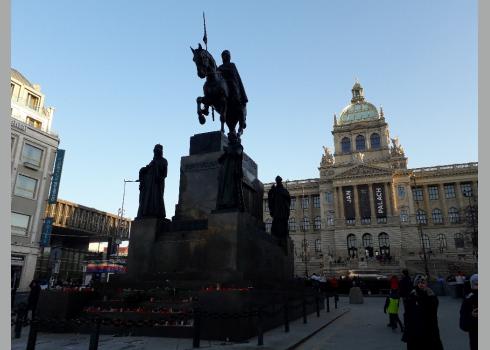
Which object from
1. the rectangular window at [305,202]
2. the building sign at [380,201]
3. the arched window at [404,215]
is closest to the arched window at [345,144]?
the building sign at [380,201]

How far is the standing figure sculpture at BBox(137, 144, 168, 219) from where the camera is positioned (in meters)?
11.7

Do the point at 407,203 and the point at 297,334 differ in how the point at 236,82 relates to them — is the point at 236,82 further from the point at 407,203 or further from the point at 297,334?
the point at 407,203

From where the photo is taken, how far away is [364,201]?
7544 centimetres

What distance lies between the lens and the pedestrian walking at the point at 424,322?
18.5ft

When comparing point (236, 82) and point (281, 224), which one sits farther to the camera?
point (281, 224)

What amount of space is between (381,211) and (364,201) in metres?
3.91

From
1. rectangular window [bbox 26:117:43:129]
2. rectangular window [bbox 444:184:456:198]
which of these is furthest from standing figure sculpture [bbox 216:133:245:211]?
rectangular window [bbox 444:184:456:198]

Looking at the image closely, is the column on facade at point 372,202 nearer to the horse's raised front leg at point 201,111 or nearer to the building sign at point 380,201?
the building sign at point 380,201

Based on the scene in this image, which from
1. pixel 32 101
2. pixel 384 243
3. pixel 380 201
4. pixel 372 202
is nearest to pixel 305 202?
pixel 372 202

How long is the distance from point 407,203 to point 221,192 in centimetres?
7089

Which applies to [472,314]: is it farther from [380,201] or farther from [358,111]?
[358,111]

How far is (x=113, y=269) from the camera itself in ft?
124

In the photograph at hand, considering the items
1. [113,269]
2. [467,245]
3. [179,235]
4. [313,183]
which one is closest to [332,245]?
[313,183]
